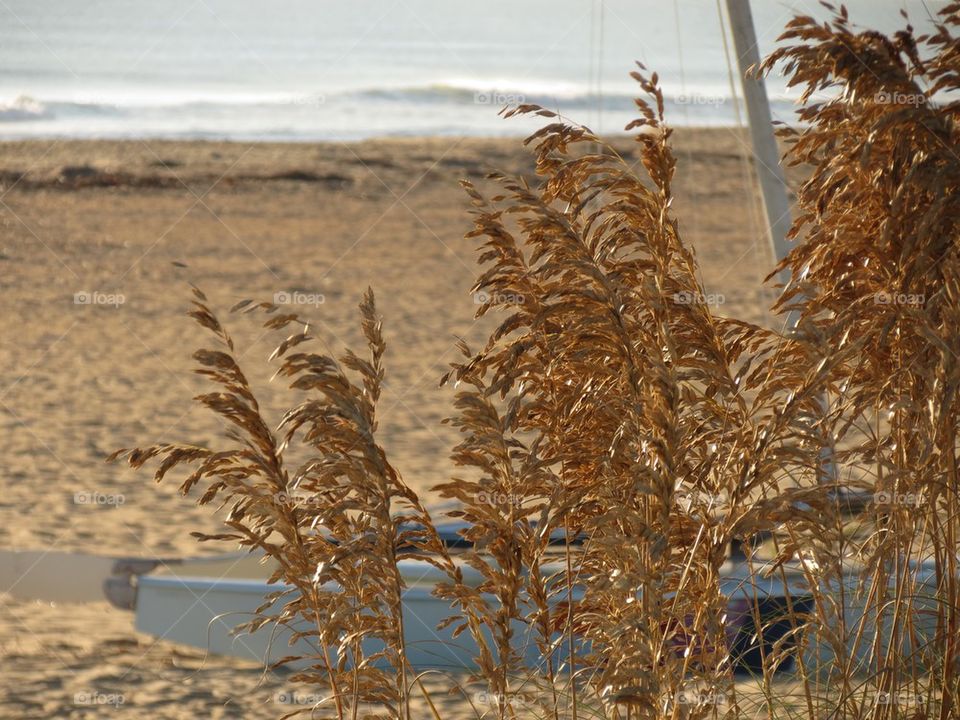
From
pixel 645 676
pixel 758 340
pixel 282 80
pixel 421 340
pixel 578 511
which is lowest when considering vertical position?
pixel 645 676

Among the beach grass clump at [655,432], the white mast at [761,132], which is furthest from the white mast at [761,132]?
the beach grass clump at [655,432]

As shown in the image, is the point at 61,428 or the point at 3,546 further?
the point at 61,428

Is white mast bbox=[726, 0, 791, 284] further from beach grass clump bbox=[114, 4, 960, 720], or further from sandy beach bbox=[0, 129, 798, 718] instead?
beach grass clump bbox=[114, 4, 960, 720]

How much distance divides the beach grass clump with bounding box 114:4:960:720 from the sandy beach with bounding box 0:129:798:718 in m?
0.61

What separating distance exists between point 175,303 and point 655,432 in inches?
444

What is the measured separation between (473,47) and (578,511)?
61907 millimetres

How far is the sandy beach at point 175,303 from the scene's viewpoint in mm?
5375

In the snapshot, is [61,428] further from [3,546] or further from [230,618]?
[230,618]

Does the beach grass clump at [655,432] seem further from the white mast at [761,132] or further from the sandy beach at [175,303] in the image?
the white mast at [761,132]

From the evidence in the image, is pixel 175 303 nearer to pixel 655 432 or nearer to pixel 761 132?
pixel 761 132

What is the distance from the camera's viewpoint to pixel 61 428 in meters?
9.02

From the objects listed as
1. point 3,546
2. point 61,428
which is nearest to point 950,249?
point 3,546

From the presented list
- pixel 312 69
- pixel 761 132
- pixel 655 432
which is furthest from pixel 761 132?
pixel 312 69

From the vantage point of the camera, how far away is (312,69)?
54.4m
